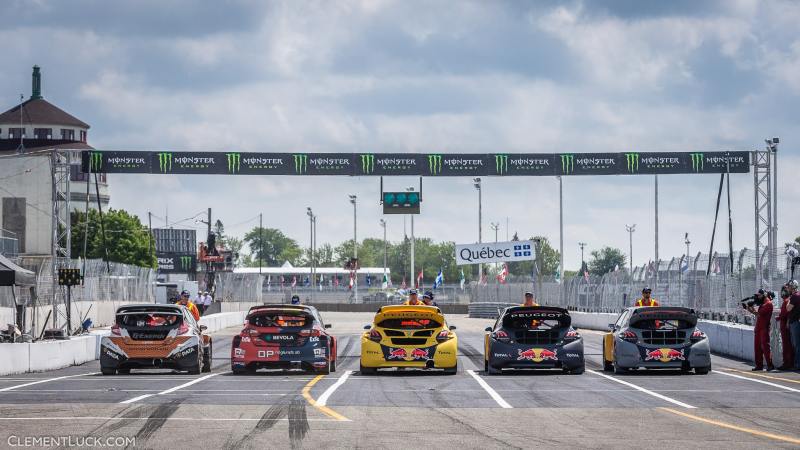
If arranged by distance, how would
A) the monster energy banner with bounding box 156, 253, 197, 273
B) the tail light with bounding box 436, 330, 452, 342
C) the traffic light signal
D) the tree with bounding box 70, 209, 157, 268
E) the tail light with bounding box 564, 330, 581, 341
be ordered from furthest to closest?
the monster energy banner with bounding box 156, 253, 197, 273, the tree with bounding box 70, 209, 157, 268, the traffic light signal, the tail light with bounding box 436, 330, 452, 342, the tail light with bounding box 564, 330, 581, 341

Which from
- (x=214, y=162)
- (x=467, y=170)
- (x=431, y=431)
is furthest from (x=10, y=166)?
(x=431, y=431)

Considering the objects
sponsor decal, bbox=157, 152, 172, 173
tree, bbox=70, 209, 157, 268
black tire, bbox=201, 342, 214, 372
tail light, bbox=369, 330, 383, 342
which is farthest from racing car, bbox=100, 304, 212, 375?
tree, bbox=70, 209, 157, 268

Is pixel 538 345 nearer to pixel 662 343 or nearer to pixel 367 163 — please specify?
pixel 662 343

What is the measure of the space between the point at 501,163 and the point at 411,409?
95.7 ft

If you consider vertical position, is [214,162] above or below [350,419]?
above

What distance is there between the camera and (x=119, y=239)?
389ft

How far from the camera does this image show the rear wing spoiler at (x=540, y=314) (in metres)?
23.4

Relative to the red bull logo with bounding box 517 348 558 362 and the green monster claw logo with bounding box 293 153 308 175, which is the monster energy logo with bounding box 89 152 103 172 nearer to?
the green monster claw logo with bounding box 293 153 308 175

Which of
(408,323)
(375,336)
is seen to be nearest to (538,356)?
(408,323)

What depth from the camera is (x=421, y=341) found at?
23250mm

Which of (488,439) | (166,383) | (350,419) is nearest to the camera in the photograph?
(488,439)

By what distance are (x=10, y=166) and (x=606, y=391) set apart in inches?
2249

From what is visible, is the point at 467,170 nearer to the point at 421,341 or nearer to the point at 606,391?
the point at 421,341

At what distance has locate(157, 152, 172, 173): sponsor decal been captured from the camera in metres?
43.8
